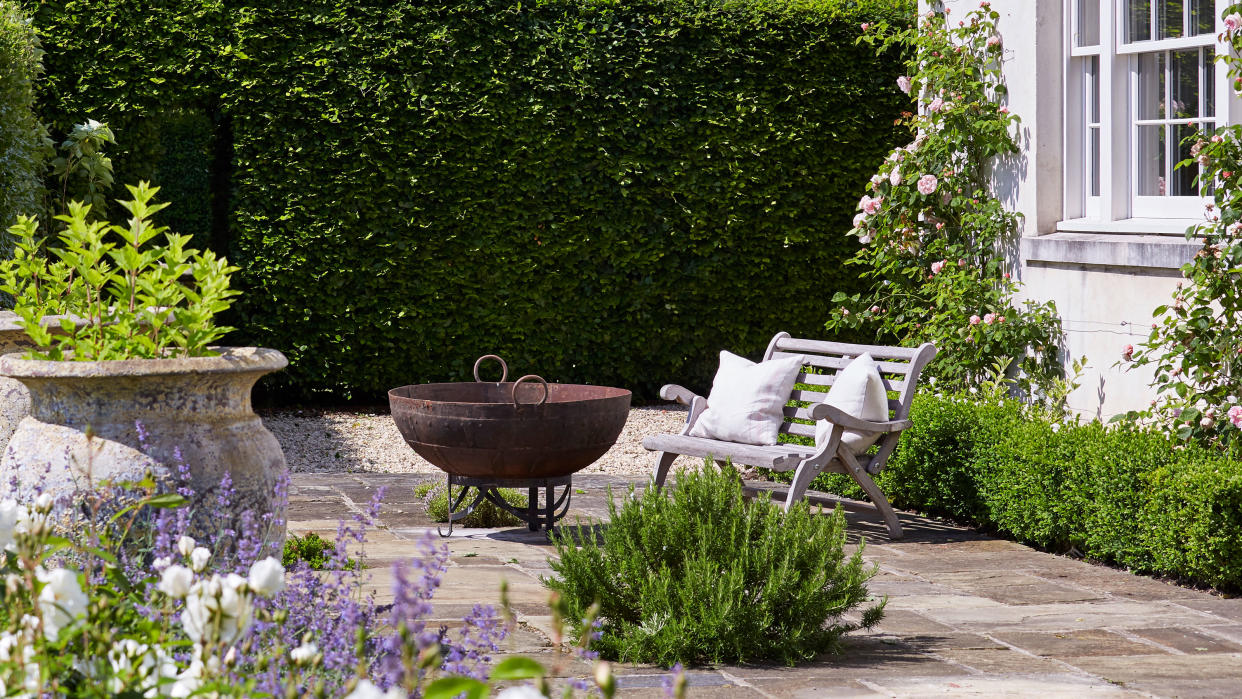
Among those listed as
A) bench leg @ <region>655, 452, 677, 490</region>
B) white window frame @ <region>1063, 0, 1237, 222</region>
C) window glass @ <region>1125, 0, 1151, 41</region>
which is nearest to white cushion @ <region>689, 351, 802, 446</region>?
bench leg @ <region>655, 452, 677, 490</region>

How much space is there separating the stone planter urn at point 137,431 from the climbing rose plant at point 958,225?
4894 millimetres

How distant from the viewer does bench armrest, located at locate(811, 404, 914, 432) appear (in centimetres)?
563

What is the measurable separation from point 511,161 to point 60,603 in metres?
7.72

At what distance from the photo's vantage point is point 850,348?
641 centimetres

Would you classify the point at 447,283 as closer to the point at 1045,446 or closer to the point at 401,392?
the point at 401,392

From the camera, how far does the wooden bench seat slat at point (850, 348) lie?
20.2 feet

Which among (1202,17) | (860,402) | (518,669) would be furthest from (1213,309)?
(518,669)

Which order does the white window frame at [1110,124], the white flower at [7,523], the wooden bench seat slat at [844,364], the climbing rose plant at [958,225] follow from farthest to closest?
the climbing rose plant at [958,225]
the white window frame at [1110,124]
the wooden bench seat slat at [844,364]
the white flower at [7,523]

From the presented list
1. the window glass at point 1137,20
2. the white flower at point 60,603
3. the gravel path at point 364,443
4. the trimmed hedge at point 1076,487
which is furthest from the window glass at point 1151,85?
the white flower at point 60,603

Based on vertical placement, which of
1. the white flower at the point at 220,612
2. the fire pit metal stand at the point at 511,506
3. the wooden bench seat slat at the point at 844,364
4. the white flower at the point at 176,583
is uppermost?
the wooden bench seat slat at the point at 844,364

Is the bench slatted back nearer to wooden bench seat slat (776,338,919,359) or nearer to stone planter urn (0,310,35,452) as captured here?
wooden bench seat slat (776,338,919,359)

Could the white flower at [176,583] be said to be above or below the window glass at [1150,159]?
below

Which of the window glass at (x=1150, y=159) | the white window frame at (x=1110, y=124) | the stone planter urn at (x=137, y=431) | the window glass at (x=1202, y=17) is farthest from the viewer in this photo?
the window glass at (x=1150, y=159)

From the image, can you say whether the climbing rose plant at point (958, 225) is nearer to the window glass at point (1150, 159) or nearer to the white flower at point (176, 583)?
the window glass at point (1150, 159)
